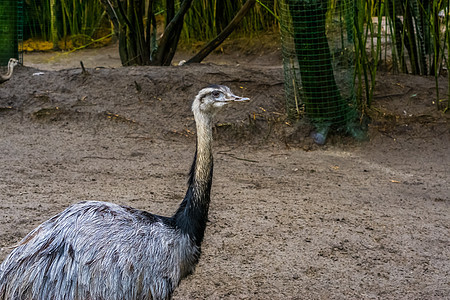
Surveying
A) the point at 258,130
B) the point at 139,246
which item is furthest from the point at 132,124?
the point at 139,246

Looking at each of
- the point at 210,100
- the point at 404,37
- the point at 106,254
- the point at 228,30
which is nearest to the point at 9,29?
the point at 228,30

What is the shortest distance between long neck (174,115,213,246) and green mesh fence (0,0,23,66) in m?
5.86

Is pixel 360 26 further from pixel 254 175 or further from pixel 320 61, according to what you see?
pixel 254 175

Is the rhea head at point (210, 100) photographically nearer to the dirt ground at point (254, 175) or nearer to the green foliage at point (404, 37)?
the dirt ground at point (254, 175)

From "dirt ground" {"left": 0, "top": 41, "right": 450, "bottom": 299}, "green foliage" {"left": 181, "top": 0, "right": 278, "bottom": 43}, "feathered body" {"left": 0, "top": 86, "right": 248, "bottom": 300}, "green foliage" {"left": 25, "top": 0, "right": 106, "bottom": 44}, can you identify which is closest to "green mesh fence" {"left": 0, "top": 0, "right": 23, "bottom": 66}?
"dirt ground" {"left": 0, "top": 41, "right": 450, "bottom": 299}

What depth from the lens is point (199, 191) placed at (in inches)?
119

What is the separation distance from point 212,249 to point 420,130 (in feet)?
10.9

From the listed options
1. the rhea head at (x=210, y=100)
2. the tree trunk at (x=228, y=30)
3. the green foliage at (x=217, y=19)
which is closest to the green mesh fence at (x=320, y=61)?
the tree trunk at (x=228, y=30)

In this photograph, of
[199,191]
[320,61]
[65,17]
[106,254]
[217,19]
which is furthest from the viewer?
[65,17]

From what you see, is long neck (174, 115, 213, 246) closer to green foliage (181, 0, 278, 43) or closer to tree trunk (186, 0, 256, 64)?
tree trunk (186, 0, 256, 64)

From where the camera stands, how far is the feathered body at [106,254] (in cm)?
255

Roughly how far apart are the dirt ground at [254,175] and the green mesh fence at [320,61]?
208mm

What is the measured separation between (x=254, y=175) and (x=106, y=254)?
2703 millimetres

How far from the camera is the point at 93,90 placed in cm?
684
